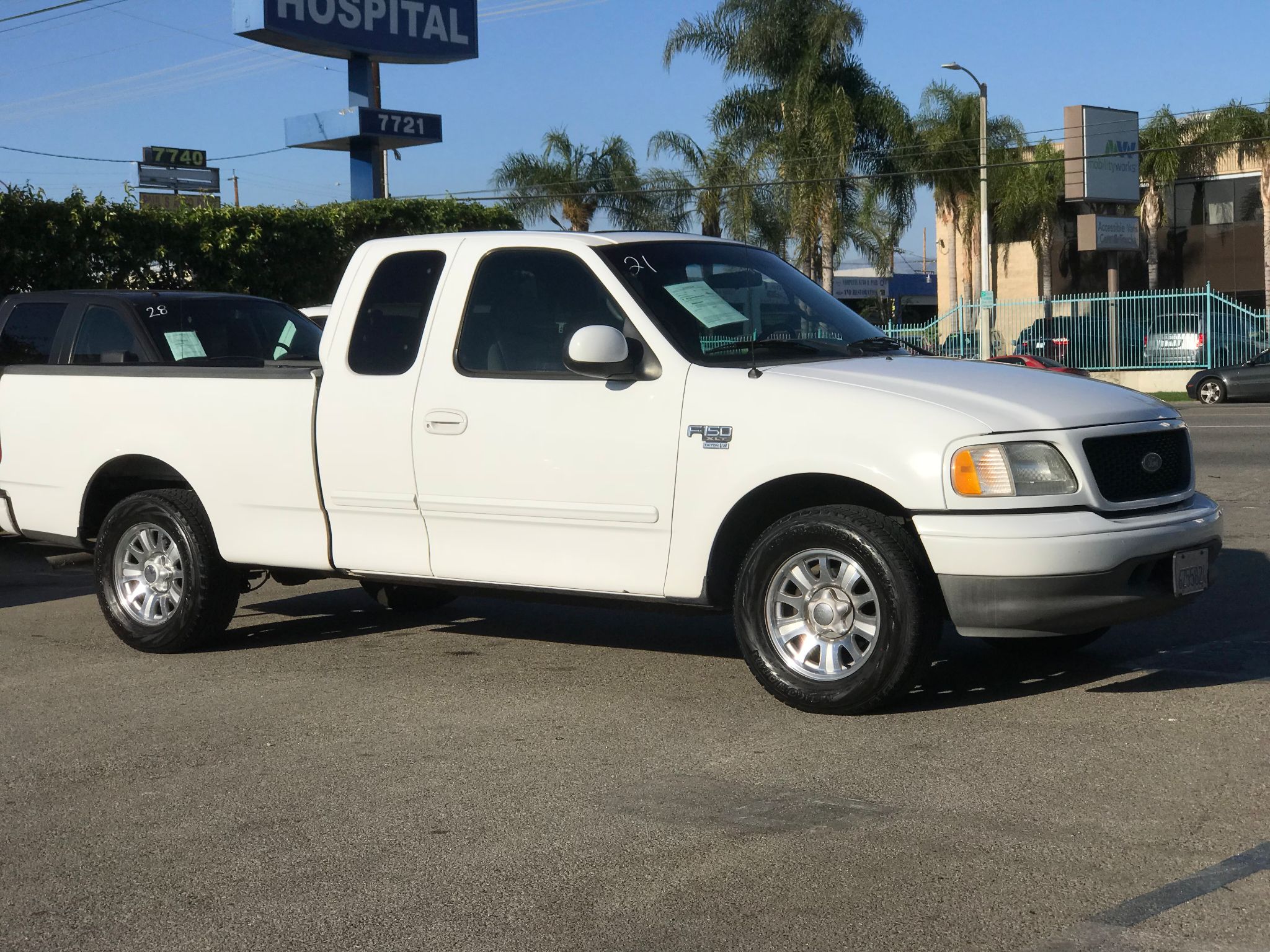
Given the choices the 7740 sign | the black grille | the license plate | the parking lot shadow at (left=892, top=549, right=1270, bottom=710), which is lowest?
the parking lot shadow at (left=892, top=549, right=1270, bottom=710)

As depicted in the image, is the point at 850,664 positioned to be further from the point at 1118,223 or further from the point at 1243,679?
the point at 1118,223

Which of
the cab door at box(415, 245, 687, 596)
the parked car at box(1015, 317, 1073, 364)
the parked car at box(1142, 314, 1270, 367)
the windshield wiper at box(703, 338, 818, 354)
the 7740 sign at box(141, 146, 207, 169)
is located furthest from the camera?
the 7740 sign at box(141, 146, 207, 169)

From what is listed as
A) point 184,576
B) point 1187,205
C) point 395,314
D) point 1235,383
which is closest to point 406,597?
point 184,576

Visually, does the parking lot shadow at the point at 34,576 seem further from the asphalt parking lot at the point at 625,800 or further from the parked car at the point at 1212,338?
the parked car at the point at 1212,338

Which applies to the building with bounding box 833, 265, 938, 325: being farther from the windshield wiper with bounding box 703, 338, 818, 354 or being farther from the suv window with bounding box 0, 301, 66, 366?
the windshield wiper with bounding box 703, 338, 818, 354

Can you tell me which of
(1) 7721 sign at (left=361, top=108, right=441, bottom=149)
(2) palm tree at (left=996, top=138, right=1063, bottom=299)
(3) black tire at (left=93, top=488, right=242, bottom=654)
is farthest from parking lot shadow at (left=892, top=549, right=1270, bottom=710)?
(2) palm tree at (left=996, top=138, right=1063, bottom=299)

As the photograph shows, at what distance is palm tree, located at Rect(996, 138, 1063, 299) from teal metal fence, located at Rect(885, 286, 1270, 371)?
31.2ft

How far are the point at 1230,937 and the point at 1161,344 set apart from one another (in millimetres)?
37799

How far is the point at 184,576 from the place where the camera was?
7840 millimetres

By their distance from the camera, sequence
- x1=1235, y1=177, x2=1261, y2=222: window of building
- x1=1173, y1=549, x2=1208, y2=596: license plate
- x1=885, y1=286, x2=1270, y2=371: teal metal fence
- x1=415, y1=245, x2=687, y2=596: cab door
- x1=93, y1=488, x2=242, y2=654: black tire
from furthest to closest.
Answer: x1=1235, y1=177, x2=1261, y2=222: window of building
x1=885, y1=286, x2=1270, y2=371: teal metal fence
x1=93, y1=488, x2=242, y2=654: black tire
x1=415, y1=245, x2=687, y2=596: cab door
x1=1173, y1=549, x2=1208, y2=596: license plate

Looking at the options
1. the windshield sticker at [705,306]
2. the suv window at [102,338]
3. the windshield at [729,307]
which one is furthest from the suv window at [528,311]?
the suv window at [102,338]

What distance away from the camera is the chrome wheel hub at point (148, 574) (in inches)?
312

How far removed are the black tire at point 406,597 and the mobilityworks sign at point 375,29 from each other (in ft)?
73.5

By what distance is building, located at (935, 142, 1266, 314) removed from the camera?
175 ft
